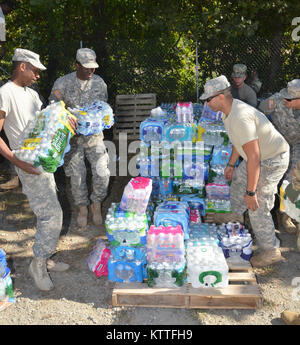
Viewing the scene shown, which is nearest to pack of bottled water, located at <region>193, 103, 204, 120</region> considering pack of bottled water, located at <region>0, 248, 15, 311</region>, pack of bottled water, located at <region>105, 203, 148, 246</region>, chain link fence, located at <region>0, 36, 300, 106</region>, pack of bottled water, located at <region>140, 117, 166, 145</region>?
pack of bottled water, located at <region>140, 117, 166, 145</region>

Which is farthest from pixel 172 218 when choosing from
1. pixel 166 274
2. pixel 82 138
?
pixel 82 138

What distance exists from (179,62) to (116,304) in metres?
6.51

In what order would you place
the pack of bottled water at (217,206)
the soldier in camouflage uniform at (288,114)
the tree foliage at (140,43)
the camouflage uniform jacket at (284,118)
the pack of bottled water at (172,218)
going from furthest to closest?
1. the tree foliage at (140,43)
2. the pack of bottled water at (217,206)
3. the camouflage uniform jacket at (284,118)
4. the soldier in camouflage uniform at (288,114)
5. the pack of bottled water at (172,218)

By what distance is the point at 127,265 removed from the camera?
4047 millimetres

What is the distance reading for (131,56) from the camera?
29.6 feet

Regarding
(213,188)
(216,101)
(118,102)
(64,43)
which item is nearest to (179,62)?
(118,102)

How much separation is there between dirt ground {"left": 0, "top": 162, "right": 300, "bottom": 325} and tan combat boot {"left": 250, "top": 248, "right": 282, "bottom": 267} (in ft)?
0.29

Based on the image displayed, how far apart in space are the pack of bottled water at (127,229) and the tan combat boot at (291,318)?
58.2 inches

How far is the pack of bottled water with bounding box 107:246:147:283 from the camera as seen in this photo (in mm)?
4031

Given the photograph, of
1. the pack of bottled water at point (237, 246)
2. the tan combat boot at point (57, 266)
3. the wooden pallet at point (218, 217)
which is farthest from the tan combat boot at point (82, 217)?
the pack of bottled water at point (237, 246)

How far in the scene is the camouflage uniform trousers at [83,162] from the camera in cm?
519

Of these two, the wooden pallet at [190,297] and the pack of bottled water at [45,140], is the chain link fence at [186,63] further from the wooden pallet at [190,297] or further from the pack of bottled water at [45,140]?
the wooden pallet at [190,297]
